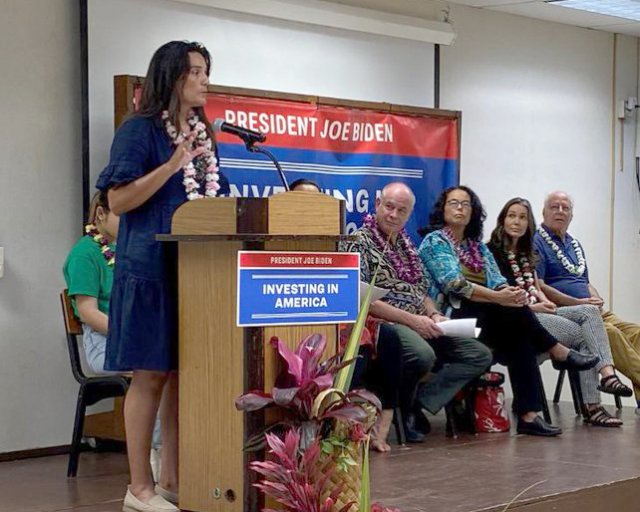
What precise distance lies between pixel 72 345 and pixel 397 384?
1388 mm

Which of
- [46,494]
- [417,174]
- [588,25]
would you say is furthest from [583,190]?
[46,494]

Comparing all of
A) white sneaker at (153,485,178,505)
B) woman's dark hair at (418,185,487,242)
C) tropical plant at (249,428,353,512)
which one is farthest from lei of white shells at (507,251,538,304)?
tropical plant at (249,428,353,512)

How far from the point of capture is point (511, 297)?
5.59m

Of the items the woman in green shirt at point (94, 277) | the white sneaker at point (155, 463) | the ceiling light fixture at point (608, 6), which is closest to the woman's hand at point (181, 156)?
the white sneaker at point (155, 463)

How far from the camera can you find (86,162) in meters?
5.09

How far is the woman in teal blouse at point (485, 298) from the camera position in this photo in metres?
5.61

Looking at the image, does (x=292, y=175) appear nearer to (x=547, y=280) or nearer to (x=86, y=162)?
(x=86, y=162)

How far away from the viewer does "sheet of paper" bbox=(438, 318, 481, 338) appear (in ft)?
17.7

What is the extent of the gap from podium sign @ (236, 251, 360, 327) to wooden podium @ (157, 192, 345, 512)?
3 cm

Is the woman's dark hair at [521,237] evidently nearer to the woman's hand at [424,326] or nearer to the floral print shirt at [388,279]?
the floral print shirt at [388,279]

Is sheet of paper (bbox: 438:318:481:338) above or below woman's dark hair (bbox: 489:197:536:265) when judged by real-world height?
below

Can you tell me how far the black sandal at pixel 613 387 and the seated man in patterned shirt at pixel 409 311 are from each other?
89cm

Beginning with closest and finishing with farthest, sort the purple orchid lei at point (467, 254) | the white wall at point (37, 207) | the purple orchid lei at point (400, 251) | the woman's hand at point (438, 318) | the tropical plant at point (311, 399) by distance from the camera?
the tropical plant at point (311, 399), the white wall at point (37, 207), the purple orchid lei at point (400, 251), the woman's hand at point (438, 318), the purple orchid lei at point (467, 254)

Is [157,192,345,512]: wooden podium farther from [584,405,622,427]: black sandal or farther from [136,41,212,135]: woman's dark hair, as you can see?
[584,405,622,427]: black sandal
